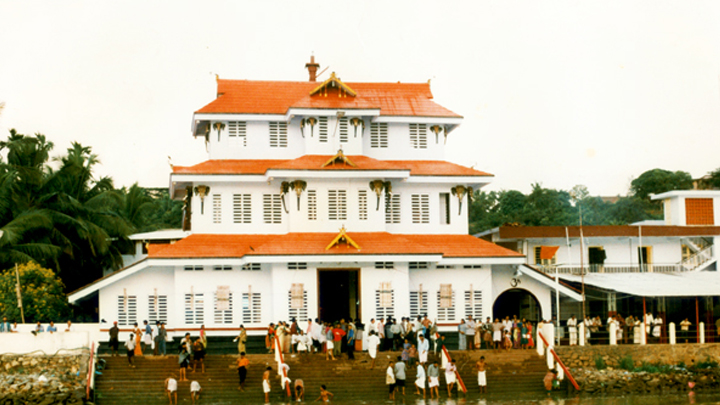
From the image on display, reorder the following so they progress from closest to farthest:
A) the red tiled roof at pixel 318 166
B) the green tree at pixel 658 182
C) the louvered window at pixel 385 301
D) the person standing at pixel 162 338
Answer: the person standing at pixel 162 338 → the louvered window at pixel 385 301 → the red tiled roof at pixel 318 166 → the green tree at pixel 658 182

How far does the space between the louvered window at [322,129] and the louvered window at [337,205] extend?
2.61 metres

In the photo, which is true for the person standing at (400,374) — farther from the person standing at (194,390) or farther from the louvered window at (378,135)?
the louvered window at (378,135)

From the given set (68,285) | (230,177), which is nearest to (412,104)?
(230,177)

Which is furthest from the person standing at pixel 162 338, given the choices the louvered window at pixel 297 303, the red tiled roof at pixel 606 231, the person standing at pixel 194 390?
the red tiled roof at pixel 606 231

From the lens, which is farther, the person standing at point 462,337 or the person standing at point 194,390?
the person standing at point 462,337

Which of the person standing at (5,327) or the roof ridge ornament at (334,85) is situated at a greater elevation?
the roof ridge ornament at (334,85)

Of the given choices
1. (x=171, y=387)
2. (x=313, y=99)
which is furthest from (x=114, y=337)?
(x=313, y=99)

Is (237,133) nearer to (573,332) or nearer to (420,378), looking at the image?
(420,378)

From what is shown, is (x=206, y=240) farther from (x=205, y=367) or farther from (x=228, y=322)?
(x=205, y=367)

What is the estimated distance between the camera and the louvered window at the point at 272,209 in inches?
1245

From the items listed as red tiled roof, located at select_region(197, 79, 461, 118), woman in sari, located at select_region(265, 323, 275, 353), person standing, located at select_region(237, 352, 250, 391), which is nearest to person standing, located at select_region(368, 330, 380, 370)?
woman in sari, located at select_region(265, 323, 275, 353)

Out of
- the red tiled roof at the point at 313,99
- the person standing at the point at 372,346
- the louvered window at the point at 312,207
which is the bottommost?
the person standing at the point at 372,346

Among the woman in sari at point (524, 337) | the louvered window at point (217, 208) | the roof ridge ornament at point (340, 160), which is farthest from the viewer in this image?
the louvered window at point (217, 208)

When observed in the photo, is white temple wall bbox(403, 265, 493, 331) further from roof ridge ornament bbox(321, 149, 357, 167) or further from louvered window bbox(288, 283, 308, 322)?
roof ridge ornament bbox(321, 149, 357, 167)
